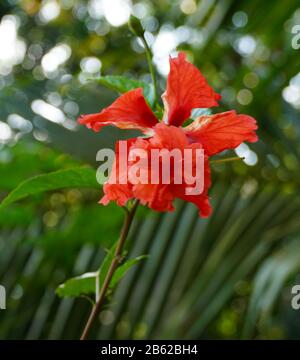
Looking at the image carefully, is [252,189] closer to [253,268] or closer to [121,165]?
[253,268]

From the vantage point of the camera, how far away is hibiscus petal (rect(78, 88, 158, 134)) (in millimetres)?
362

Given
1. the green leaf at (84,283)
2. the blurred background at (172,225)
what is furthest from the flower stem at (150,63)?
the blurred background at (172,225)

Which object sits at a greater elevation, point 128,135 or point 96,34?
point 96,34

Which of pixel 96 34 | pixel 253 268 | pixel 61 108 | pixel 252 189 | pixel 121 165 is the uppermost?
pixel 96 34

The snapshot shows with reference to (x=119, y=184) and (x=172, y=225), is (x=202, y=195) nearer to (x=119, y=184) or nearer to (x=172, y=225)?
(x=119, y=184)

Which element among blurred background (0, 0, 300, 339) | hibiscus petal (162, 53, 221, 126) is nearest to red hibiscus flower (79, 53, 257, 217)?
hibiscus petal (162, 53, 221, 126)

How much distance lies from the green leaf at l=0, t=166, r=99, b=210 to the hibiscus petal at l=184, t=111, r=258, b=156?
0.08 m

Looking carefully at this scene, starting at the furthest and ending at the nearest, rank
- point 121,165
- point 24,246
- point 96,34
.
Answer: point 96,34 < point 24,246 < point 121,165

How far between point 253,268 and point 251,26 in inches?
16.9

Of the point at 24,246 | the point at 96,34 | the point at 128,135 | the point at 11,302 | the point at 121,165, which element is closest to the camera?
the point at 121,165

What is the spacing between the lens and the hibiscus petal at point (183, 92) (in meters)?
0.36

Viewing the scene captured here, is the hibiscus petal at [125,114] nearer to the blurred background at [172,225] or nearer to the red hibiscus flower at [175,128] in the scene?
the red hibiscus flower at [175,128]
